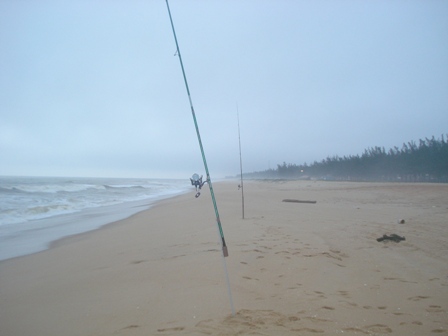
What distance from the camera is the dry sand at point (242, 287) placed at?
2594 mm

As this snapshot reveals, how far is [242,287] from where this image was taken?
11.2 feet

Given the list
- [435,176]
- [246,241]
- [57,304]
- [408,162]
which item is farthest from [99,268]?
[408,162]

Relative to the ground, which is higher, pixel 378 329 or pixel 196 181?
Answer: pixel 196 181

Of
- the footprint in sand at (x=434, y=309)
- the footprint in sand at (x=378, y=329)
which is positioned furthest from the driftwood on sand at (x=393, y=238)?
the footprint in sand at (x=378, y=329)

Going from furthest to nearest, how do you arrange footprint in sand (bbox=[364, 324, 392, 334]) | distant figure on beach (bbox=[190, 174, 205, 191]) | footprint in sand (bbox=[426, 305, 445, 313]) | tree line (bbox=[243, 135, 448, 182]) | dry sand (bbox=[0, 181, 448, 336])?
tree line (bbox=[243, 135, 448, 182])
distant figure on beach (bbox=[190, 174, 205, 191])
footprint in sand (bbox=[426, 305, 445, 313])
dry sand (bbox=[0, 181, 448, 336])
footprint in sand (bbox=[364, 324, 392, 334])

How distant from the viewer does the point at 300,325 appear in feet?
8.17

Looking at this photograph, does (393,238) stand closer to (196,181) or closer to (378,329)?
(378,329)

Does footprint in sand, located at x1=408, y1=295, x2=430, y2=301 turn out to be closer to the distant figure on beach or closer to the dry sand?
the dry sand

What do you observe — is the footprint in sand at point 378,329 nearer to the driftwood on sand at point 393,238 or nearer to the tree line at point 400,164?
the driftwood on sand at point 393,238

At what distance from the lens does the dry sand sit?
259 centimetres

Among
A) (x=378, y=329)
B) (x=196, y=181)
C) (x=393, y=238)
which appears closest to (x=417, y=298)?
(x=378, y=329)

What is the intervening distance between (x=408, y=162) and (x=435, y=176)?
535 cm

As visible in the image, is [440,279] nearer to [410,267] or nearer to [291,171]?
[410,267]

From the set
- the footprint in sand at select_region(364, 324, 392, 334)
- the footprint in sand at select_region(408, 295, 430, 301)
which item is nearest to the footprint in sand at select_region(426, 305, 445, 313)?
the footprint in sand at select_region(408, 295, 430, 301)
